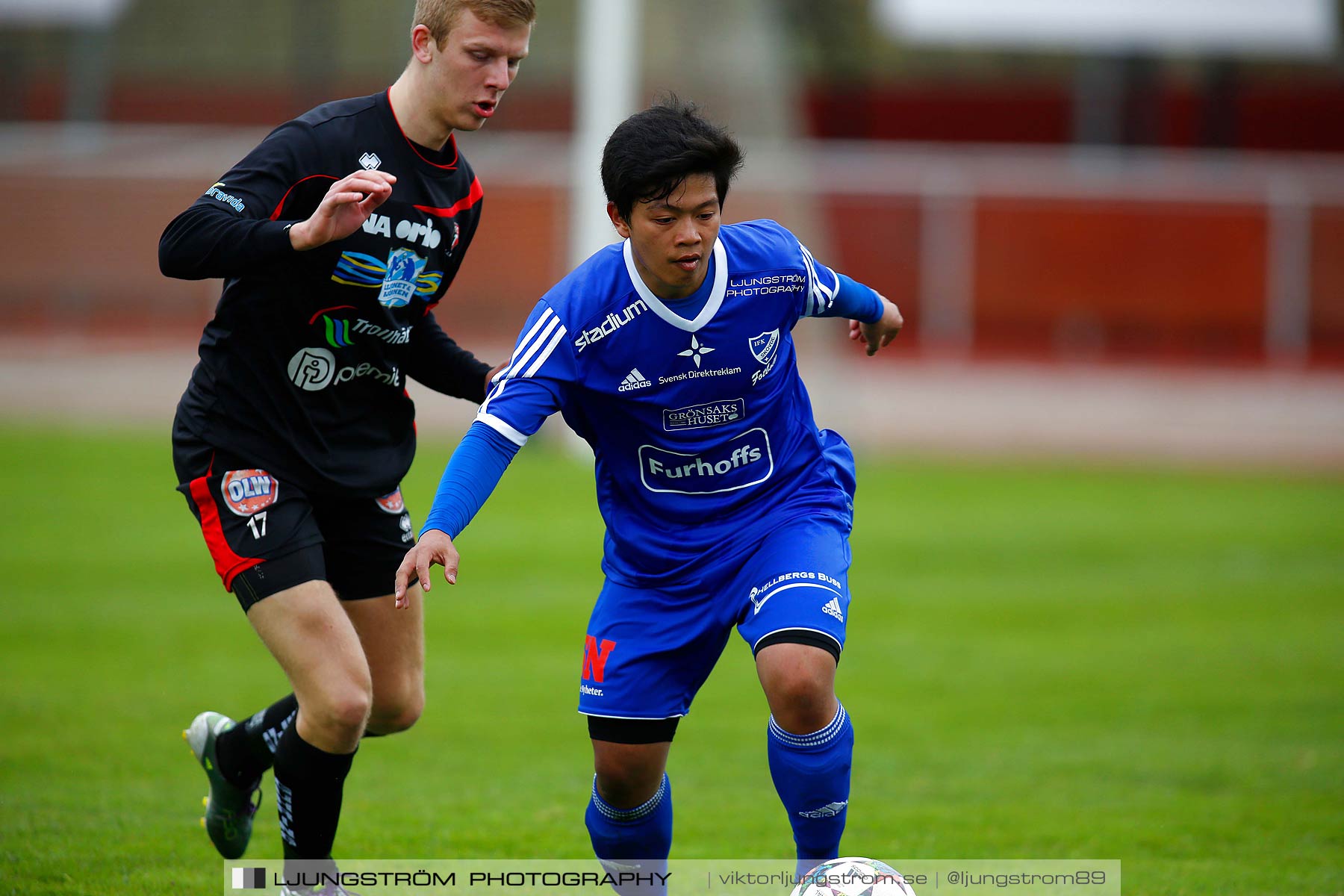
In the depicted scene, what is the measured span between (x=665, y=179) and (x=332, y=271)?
102cm

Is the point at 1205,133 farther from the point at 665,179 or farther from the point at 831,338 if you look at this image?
the point at 665,179

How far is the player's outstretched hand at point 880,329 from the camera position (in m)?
4.58

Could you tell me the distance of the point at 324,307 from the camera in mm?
4184

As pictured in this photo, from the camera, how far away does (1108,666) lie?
8703 mm

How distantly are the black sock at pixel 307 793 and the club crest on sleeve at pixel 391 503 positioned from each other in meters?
0.72

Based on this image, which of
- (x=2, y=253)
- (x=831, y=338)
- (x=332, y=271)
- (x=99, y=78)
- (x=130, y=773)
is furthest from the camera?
(x=99, y=78)

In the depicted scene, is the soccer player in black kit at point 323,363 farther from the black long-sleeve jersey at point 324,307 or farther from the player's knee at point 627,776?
the player's knee at point 627,776

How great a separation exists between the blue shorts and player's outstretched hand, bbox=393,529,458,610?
0.70 metres

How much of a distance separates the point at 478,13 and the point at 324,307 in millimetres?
938

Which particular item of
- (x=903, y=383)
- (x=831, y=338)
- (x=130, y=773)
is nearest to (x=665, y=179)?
(x=130, y=773)

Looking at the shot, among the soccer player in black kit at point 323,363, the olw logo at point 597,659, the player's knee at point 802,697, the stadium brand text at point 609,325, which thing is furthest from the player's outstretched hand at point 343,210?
the player's knee at point 802,697

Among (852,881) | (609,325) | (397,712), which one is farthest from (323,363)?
(852,881)

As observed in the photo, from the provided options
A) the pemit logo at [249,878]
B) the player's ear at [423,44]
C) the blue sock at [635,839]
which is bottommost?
the pemit logo at [249,878]

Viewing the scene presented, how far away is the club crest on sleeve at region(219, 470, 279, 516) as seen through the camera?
4.12 m
